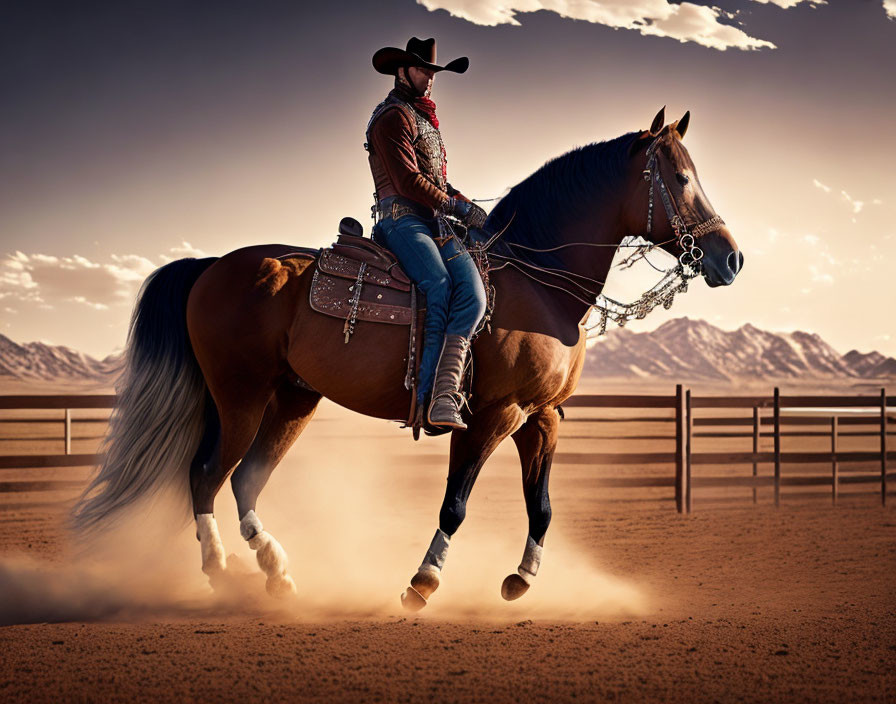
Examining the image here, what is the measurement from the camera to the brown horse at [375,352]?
4359 mm

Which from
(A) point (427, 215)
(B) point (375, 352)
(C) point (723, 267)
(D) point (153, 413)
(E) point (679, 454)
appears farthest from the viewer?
(E) point (679, 454)

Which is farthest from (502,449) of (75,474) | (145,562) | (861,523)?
(145,562)

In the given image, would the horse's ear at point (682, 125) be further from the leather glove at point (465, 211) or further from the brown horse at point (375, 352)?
the leather glove at point (465, 211)

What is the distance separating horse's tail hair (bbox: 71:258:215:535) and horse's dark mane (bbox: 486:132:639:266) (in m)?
2.32

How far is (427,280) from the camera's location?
170 inches

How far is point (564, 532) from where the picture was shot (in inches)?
337

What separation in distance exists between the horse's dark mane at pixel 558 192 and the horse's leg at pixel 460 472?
1079 millimetres

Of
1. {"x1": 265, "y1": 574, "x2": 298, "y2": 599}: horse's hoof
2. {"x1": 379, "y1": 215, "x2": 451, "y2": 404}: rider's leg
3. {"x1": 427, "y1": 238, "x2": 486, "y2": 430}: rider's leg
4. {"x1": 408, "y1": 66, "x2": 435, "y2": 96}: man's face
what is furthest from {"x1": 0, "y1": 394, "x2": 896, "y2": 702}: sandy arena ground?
{"x1": 408, "y1": 66, "x2": 435, "y2": 96}: man's face

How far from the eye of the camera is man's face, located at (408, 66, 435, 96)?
15.2 feet

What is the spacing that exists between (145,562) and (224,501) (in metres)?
3.49

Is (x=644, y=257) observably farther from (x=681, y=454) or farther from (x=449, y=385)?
(x=681, y=454)

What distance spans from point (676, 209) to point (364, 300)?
2.00 meters

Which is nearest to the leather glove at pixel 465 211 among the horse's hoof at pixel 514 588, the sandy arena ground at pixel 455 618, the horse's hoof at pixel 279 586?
the horse's hoof at pixel 514 588

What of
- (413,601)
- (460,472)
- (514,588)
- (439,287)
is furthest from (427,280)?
(514,588)
